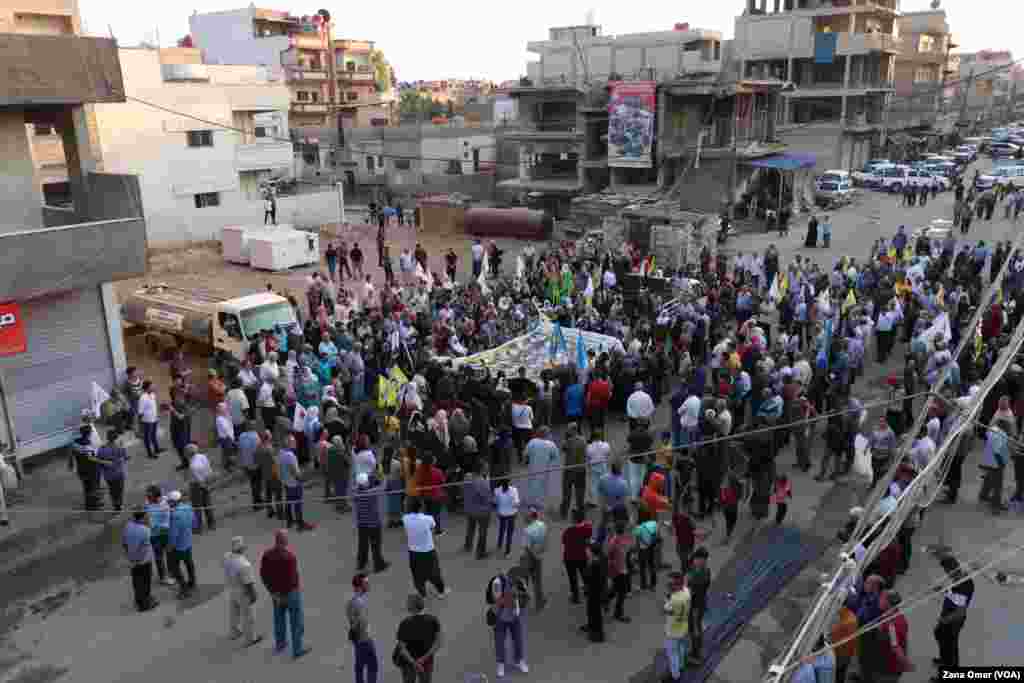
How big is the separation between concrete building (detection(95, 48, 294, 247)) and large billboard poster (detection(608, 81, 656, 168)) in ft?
51.3

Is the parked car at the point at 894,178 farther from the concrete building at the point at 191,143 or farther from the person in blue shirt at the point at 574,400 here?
the person in blue shirt at the point at 574,400

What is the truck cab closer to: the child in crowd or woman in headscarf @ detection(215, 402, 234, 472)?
woman in headscarf @ detection(215, 402, 234, 472)

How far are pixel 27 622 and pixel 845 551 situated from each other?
939 centimetres

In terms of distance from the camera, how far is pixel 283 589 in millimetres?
8148

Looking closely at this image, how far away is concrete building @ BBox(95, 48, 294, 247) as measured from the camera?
31.9 m

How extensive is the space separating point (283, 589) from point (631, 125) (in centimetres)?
3208

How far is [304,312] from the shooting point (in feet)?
75.9

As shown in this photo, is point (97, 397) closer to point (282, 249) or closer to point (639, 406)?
point (639, 406)

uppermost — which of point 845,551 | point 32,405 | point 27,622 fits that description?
point 845,551

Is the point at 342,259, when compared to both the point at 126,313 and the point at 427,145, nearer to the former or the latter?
the point at 126,313

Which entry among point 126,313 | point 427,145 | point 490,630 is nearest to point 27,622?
point 490,630

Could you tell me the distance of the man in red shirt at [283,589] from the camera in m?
8.09

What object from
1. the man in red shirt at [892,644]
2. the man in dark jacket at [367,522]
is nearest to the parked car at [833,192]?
the man in dark jacket at [367,522]

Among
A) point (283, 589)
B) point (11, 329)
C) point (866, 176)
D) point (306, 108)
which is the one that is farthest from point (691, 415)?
point (306, 108)
